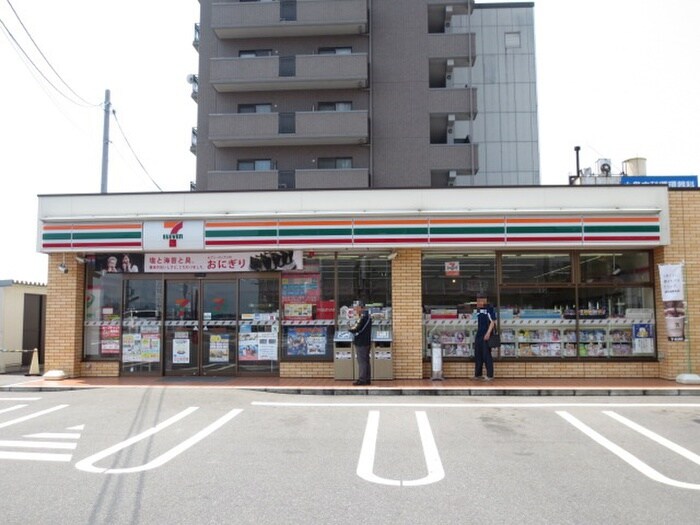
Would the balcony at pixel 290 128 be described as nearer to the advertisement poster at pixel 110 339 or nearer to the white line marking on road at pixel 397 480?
the advertisement poster at pixel 110 339

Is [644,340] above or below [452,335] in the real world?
below

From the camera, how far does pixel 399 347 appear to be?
544 inches

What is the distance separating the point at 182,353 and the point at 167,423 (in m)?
5.28

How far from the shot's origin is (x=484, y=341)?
13539mm

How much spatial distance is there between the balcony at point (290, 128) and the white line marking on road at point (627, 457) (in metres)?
21.9

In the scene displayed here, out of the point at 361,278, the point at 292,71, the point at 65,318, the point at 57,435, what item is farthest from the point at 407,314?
the point at 292,71

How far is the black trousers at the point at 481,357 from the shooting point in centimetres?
1349

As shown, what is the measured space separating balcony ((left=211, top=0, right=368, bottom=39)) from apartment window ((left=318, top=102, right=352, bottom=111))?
3.56m

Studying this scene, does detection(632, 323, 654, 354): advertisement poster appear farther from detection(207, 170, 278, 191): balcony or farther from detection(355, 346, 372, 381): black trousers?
detection(207, 170, 278, 191): balcony

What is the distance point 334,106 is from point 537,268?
19.6 metres

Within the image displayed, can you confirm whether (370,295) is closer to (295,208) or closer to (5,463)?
(295,208)

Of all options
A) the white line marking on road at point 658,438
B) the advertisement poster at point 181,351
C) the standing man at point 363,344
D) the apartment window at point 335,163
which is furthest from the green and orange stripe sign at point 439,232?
the apartment window at point 335,163

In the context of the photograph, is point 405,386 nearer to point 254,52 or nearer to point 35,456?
point 35,456

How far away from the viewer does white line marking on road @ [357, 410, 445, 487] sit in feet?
20.7
